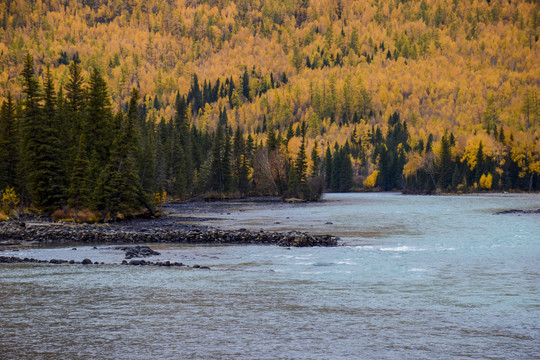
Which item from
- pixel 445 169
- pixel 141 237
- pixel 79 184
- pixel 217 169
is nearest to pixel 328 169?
pixel 445 169

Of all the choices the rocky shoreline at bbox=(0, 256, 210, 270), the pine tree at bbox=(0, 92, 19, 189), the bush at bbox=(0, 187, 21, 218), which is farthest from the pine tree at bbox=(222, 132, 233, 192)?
the rocky shoreline at bbox=(0, 256, 210, 270)

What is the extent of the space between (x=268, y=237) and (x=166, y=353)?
2431 centimetres

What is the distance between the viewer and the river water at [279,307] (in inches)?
501

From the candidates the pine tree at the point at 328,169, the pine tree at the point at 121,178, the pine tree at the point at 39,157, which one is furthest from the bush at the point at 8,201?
the pine tree at the point at 328,169

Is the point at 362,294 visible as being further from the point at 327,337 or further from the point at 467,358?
the point at 467,358

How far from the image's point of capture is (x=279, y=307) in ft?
55.4

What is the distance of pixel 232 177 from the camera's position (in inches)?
4941

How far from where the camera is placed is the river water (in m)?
12.7

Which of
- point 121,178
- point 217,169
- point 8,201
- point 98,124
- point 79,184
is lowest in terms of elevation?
point 8,201

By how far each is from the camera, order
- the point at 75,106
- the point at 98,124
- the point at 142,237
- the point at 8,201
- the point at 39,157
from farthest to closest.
Result: the point at 75,106 → the point at 98,124 → the point at 8,201 → the point at 39,157 → the point at 142,237


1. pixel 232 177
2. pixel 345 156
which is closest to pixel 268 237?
pixel 232 177

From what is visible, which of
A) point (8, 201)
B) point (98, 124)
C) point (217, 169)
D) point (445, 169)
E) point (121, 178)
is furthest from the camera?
point (445, 169)

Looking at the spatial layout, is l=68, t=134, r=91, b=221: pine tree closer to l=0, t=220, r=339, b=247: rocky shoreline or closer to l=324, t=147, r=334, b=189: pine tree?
l=0, t=220, r=339, b=247: rocky shoreline

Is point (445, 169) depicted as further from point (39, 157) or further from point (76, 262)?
point (76, 262)
